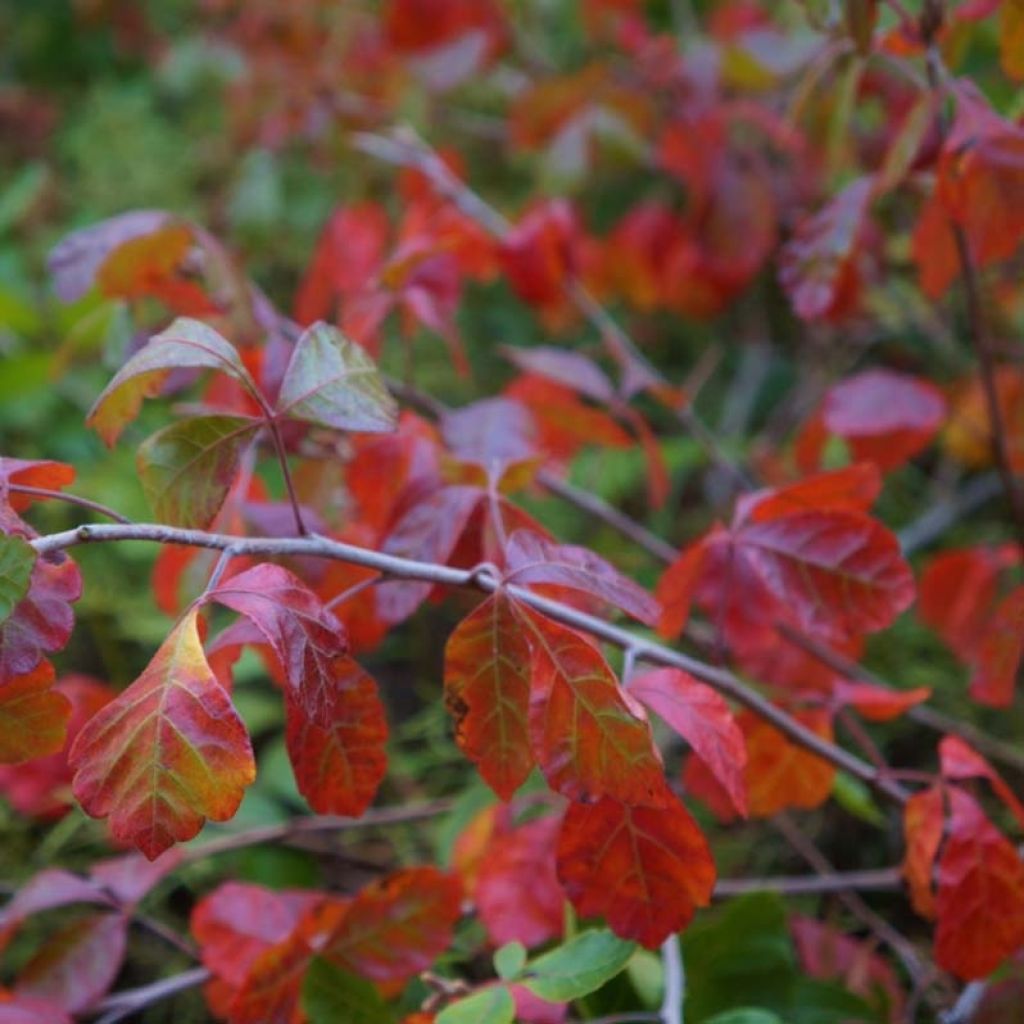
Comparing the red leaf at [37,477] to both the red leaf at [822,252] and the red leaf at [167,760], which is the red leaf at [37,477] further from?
the red leaf at [822,252]

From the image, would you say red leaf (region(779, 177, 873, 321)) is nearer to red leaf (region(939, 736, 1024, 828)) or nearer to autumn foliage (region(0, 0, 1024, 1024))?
autumn foliage (region(0, 0, 1024, 1024))

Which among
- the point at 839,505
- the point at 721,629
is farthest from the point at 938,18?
the point at 721,629

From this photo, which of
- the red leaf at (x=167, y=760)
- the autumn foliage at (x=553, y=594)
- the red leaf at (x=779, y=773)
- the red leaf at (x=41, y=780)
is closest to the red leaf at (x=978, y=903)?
the autumn foliage at (x=553, y=594)

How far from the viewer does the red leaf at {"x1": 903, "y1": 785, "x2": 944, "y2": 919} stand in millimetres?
692

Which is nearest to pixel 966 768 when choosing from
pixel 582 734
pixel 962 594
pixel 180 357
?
pixel 582 734

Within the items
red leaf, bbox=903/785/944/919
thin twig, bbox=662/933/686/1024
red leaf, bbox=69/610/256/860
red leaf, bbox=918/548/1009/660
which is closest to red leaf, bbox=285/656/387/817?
red leaf, bbox=69/610/256/860

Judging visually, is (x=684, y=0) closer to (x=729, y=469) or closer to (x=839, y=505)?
(x=729, y=469)

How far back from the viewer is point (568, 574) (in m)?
0.58

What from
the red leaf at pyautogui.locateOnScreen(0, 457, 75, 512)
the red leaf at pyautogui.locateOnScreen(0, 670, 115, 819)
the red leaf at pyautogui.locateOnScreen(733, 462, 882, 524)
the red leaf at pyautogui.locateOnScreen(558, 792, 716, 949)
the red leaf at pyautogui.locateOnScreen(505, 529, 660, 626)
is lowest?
the red leaf at pyautogui.locateOnScreen(0, 670, 115, 819)

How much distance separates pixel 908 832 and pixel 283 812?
2.33ft

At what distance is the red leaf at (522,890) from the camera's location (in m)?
0.79

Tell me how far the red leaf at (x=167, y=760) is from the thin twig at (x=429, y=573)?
0.23ft

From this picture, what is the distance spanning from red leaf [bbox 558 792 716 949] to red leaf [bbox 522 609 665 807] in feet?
0.22

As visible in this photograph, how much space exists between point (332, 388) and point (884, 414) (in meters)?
0.52
